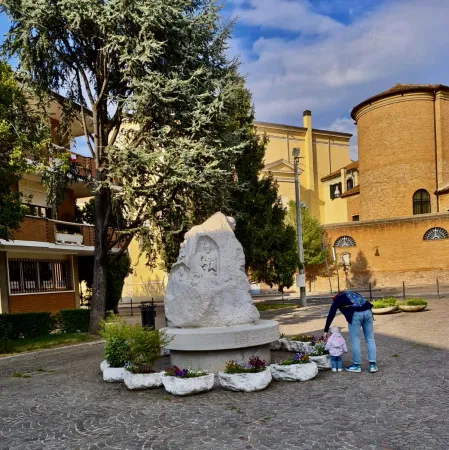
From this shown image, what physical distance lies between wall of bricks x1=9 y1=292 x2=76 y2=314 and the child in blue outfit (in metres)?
15.6

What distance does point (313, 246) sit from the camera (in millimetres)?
35844

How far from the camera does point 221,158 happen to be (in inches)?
598

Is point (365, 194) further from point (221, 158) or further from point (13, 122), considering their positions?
point (13, 122)

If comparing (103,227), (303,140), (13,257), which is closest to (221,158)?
(103,227)

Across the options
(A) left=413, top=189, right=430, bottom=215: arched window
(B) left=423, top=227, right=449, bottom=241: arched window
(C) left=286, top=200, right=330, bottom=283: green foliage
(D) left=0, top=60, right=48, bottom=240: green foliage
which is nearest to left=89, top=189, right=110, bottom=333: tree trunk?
(D) left=0, top=60, right=48, bottom=240: green foliage

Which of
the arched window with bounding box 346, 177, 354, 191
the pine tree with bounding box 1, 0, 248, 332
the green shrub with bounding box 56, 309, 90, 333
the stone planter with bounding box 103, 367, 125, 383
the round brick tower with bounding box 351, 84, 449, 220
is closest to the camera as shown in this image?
the stone planter with bounding box 103, 367, 125, 383

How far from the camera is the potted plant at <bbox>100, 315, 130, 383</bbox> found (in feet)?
26.5

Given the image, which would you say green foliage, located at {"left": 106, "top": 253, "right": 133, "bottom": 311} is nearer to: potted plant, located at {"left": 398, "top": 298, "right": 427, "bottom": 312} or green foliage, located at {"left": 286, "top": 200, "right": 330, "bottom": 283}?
potted plant, located at {"left": 398, "top": 298, "right": 427, "bottom": 312}

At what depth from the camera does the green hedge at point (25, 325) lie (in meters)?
14.8

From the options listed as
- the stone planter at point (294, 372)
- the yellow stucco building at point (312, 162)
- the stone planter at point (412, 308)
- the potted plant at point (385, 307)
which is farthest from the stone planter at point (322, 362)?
the yellow stucco building at point (312, 162)

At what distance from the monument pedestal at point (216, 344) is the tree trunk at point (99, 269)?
819 cm

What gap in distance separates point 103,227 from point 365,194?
33.4 meters

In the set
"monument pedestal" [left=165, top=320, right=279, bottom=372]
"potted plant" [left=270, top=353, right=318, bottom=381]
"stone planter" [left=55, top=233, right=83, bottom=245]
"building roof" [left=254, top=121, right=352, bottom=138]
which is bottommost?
"potted plant" [left=270, top=353, right=318, bottom=381]

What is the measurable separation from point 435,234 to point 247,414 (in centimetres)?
3356
